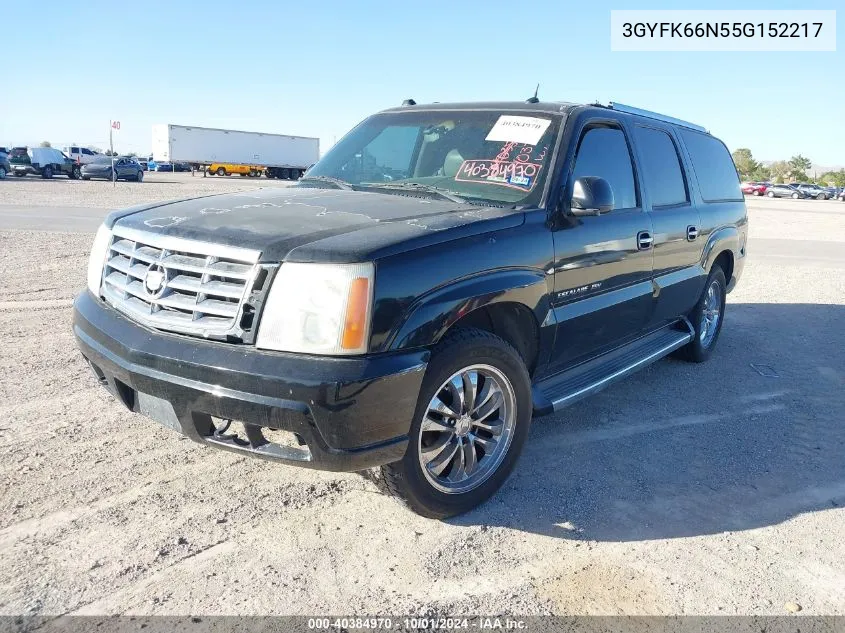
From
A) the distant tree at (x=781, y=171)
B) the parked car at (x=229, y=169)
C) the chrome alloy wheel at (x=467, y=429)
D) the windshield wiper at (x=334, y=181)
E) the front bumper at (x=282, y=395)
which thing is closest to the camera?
the front bumper at (x=282, y=395)

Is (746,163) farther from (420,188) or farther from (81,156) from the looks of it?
(420,188)

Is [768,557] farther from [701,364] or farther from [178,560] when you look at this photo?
[701,364]

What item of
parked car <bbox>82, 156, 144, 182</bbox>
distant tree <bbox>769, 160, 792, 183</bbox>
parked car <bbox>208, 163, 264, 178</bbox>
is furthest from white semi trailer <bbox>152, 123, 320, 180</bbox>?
distant tree <bbox>769, 160, 792, 183</bbox>

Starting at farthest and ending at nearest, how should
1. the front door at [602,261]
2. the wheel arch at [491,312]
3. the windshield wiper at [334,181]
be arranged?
the windshield wiper at [334,181], the front door at [602,261], the wheel arch at [491,312]

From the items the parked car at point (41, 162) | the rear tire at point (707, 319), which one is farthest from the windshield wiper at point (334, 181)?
the parked car at point (41, 162)

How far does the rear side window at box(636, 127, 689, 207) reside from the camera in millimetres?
4711

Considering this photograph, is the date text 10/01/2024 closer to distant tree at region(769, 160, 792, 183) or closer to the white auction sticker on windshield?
the white auction sticker on windshield

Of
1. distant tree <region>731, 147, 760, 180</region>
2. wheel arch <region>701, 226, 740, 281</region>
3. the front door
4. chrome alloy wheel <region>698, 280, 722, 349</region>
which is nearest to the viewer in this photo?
the front door

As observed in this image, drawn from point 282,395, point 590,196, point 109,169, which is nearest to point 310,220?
point 282,395

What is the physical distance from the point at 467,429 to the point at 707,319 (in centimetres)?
386

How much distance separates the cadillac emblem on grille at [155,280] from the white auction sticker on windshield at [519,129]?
2.01m

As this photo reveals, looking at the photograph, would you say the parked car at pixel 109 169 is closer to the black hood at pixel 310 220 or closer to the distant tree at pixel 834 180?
the black hood at pixel 310 220

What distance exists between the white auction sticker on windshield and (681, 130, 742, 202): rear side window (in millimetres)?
2137

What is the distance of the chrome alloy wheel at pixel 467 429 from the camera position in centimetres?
309
